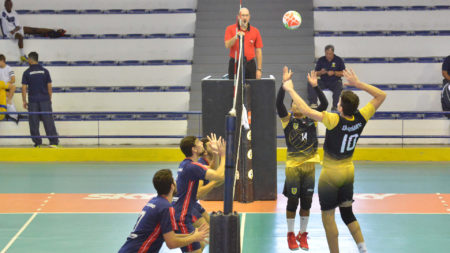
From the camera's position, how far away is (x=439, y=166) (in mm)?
14633

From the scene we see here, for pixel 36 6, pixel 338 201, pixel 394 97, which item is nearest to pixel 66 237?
pixel 338 201

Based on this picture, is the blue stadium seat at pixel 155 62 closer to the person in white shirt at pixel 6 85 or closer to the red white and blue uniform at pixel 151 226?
the person in white shirt at pixel 6 85

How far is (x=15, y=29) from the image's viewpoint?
1881 cm

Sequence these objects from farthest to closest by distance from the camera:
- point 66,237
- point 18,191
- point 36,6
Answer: point 36,6 → point 18,191 → point 66,237

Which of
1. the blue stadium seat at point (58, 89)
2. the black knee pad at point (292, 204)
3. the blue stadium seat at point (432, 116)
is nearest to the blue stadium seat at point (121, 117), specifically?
the blue stadium seat at point (58, 89)

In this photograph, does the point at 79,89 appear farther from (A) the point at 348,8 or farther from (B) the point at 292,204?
(B) the point at 292,204

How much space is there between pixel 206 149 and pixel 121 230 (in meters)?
2.20

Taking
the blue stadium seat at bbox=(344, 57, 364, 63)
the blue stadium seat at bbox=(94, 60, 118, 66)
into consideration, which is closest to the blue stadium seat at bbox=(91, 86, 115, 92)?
the blue stadium seat at bbox=(94, 60, 118, 66)

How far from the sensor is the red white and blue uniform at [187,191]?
681 cm

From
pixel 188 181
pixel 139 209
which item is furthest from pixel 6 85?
pixel 188 181

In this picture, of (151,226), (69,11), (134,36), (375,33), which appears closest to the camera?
(151,226)

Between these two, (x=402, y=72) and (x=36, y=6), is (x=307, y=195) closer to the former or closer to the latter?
(x=402, y=72)

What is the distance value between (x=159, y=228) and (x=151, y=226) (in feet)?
0.27

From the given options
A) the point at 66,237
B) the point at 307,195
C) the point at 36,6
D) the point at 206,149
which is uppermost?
the point at 36,6
